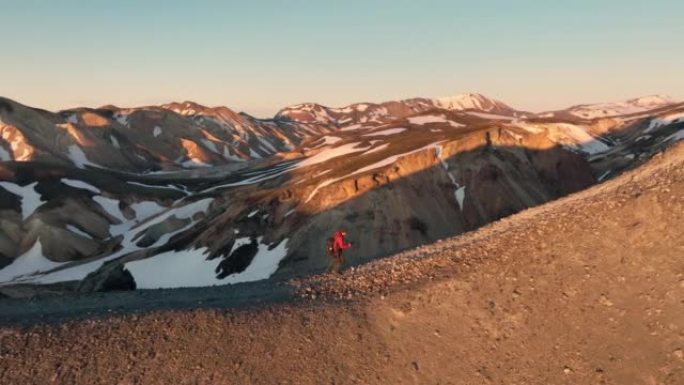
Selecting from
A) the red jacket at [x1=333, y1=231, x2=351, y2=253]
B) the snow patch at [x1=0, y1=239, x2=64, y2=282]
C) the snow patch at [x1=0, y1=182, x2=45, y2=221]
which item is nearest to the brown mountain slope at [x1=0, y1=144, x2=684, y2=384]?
the red jacket at [x1=333, y1=231, x2=351, y2=253]

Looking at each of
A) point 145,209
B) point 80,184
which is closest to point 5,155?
point 80,184

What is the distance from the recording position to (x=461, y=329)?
1677cm

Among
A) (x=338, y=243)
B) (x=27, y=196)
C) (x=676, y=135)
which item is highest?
(x=338, y=243)

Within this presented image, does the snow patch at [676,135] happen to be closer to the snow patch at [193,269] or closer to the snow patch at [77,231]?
the snow patch at [193,269]

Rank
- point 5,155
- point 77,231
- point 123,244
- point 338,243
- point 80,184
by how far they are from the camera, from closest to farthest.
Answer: point 338,243, point 123,244, point 77,231, point 80,184, point 5,155

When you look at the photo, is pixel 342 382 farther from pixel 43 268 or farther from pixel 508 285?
pixel 43 268

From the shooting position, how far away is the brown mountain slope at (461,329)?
49.8 ft

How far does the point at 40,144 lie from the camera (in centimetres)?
19275

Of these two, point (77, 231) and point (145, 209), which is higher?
point (77, 231)

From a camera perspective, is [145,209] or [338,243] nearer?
[338,243]

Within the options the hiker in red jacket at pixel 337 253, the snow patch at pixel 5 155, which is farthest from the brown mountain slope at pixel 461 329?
the snow patch at pixel 5 155

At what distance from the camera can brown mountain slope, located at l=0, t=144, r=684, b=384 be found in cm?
1516

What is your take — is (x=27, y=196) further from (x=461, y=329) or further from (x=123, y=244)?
(x=461, y=329)

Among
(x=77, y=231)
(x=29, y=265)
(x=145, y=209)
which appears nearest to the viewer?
(x=29, y=265)
